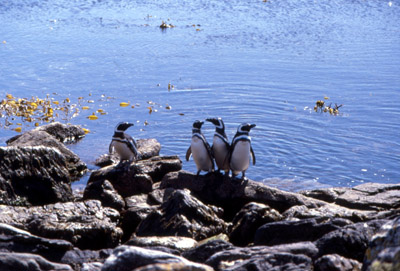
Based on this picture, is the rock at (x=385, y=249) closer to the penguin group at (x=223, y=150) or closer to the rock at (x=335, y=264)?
the rock at (x=335, y=264)

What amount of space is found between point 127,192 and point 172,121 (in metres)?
5.43

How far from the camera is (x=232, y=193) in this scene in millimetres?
11250

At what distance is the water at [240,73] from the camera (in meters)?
15.6

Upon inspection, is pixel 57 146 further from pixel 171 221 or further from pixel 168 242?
pixel 168 242

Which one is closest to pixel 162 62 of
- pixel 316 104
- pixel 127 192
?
pixel 316 104

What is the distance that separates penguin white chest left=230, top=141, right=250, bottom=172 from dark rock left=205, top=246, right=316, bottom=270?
16.9 feet

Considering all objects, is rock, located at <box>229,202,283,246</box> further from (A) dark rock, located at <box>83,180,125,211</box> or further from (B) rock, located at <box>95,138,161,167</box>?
(B) rock, located at <box>95,138,161,167</box>

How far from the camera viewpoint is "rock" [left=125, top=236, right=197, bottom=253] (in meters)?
8.19

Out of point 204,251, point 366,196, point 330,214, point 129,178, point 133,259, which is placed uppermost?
point 133,259

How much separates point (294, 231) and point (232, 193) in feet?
10.6

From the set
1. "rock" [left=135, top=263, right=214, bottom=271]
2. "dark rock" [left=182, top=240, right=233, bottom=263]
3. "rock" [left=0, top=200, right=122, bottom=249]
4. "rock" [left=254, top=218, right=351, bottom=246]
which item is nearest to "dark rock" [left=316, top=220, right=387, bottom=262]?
"rock" [left=254, top=218, right=351, bottom=246]

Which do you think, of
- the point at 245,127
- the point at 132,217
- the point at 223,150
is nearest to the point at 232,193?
the point at 223,150

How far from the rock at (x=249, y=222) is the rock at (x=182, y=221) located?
386 mm

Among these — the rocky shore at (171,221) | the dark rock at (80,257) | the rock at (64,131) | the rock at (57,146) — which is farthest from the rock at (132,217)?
the rock at (64,131)
